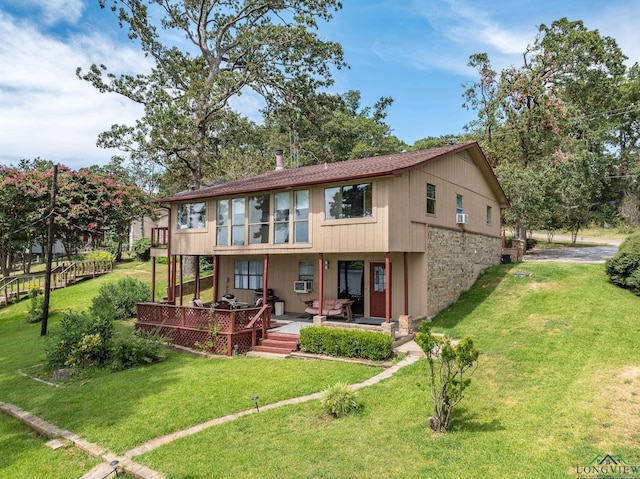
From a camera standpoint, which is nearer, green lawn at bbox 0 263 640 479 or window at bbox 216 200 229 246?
green lawn at bbox 0 263 640 479

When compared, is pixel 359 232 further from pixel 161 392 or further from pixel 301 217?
pixel 161 392

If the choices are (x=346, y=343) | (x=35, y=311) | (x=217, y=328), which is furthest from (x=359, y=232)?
(x=35, y=311)

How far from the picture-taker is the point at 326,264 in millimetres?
14992

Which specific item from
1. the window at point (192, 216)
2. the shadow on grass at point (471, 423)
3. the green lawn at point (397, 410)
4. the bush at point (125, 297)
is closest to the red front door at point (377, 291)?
the green lawn at point (397, 410)

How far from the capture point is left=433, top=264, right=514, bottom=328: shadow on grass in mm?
13104

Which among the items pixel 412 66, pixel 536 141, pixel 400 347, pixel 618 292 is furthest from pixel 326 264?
pixel 536 141

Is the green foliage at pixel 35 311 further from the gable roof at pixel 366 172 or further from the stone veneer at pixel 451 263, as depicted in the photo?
the stone veneer at pixel 451 263

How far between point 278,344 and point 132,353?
388cm

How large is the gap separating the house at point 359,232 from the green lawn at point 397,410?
9.43 feet

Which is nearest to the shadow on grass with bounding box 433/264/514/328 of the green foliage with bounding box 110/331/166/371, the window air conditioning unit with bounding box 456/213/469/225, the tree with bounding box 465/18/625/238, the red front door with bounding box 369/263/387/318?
the red front door with bounding box 369/263/387/318

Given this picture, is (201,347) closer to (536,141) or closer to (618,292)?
(618,292)

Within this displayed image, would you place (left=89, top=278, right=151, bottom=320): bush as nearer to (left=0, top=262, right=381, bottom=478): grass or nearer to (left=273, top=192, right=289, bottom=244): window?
(left=0, top=262, right=381, bottom=478): grass

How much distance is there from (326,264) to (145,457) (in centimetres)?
999

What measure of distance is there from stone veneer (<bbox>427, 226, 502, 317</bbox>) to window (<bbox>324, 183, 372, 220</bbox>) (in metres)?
2.91
